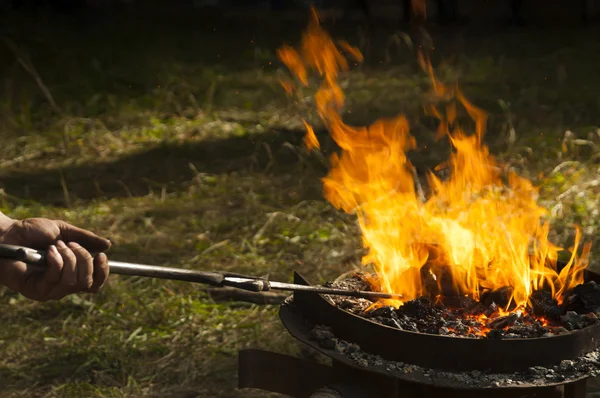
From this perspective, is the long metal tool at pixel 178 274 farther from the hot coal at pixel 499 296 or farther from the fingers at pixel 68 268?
the hot coal at pixel 499 296

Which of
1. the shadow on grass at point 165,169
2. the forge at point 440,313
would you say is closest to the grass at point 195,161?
the shadow on grass at point 165,169

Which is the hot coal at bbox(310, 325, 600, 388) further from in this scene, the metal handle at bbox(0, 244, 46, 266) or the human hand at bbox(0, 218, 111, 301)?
the metal handle at bbox(0, 244, 46, 266)

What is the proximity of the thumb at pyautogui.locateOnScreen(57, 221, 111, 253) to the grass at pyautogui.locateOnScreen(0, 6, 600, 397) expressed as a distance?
165cm

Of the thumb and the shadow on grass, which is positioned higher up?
the shadow on grass

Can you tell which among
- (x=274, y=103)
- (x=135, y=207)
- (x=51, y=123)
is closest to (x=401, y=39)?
(x=274, y=103)

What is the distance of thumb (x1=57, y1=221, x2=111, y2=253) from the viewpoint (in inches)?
113

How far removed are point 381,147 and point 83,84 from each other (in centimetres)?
639

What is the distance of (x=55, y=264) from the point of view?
99.4 inches

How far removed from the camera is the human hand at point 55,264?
257 cm

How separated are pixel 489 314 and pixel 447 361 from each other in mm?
481

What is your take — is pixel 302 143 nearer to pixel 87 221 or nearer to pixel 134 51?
pixel 87 221

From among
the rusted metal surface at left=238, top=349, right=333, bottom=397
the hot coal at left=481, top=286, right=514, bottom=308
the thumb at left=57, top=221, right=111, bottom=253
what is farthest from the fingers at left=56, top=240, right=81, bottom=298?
the hot coal at left=481, top=286, right=514, bottom=308

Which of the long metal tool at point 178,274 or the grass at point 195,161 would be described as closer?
the long metal tool at point 178,274

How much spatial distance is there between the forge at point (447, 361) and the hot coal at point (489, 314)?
0.04m
